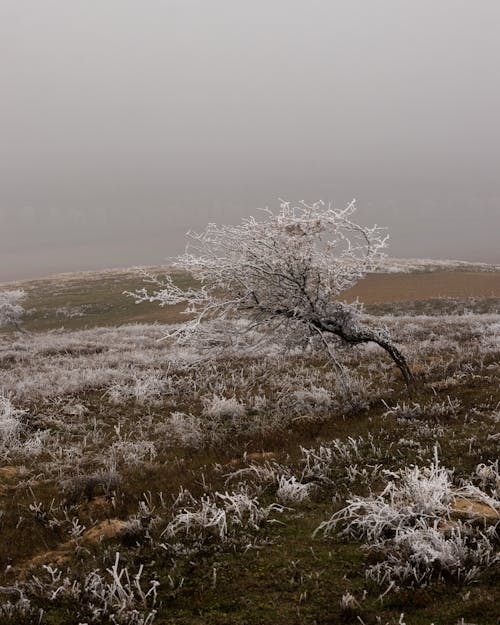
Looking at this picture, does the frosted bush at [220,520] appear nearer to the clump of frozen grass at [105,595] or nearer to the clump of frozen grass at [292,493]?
the clump of frozen grass at [292,493]

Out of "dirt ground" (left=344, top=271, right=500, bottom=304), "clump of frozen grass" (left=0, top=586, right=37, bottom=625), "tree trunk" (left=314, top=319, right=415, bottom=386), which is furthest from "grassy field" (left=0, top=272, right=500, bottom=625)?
"dirt ground" (left=344, top=271, right=500, bottom=304)

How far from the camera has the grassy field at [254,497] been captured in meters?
3.86

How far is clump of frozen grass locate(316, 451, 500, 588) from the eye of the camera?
3.92 meters

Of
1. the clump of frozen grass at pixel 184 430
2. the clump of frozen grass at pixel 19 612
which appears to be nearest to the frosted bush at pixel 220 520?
the clump of frozen grass at pixel 19 612

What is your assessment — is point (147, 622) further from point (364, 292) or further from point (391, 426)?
point (364, 292)

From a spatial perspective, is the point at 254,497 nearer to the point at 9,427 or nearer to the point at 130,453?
the point at 130,453

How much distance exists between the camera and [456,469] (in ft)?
19.5

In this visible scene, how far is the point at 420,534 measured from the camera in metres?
4.19

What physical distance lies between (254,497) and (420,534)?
7.09 feet

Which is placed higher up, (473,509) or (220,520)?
(473,509)

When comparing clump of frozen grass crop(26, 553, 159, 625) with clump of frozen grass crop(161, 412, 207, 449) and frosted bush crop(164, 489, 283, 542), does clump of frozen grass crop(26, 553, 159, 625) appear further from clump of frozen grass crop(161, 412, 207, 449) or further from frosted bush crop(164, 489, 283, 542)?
clump of frozen grass crop(161, 412, 207, 449)

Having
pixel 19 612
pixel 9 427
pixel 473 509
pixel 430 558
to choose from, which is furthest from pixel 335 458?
pixel 9 427

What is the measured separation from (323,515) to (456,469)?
198cm

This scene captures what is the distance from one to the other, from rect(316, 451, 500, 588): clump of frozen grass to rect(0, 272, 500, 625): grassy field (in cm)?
2
